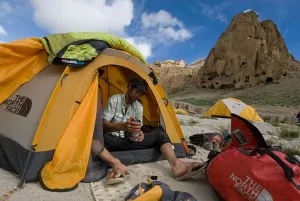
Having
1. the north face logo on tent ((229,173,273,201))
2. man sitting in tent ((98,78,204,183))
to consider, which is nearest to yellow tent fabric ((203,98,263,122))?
man sitting in tent ((98,78,204,183))

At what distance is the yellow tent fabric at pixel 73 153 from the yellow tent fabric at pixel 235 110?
41.3 feet

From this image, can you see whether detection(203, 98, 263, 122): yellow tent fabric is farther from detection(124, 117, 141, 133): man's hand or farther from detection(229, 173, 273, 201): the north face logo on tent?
detection(229, 173, 273, 201): the north face logo on tent

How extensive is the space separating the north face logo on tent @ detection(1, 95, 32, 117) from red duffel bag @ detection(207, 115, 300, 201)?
2563 millimetres

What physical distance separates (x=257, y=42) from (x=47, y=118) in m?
43.5

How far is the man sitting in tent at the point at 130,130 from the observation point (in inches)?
182

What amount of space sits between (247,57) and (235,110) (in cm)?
2915

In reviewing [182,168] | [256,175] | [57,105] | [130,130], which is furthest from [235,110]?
[256,175]

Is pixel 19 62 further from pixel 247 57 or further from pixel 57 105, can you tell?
pixel 247 57

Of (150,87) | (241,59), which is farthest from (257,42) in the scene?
(150,87)

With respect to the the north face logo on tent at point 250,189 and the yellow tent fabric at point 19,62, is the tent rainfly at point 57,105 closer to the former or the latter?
the yellow tent fabric at point 19,62

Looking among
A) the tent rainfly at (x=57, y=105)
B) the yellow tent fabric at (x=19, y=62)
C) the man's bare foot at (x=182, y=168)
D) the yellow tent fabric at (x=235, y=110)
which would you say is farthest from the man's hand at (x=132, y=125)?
the yellow tent fabric at (x=235, y=110)

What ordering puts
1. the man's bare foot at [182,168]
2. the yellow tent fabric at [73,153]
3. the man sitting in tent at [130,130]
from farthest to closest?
the man sitting in tent at [130,130] < the man's bare foot at [182,168] < the yellow tent fabric at [73,153]

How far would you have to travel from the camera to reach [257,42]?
44.0 m

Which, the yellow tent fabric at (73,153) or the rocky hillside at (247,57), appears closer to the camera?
the yellow tent fabric at (73,153)
